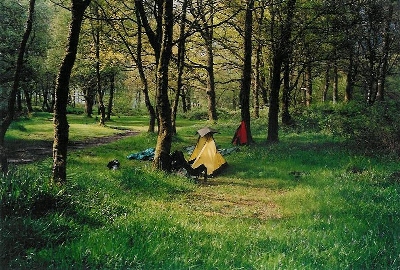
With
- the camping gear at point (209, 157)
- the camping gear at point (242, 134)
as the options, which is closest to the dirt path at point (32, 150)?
the camping gear at point (209, 157)

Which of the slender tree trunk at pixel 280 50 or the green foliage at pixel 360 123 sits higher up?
the slender tree trunk at pixel 280 50

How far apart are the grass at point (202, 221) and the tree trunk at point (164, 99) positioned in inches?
37.5

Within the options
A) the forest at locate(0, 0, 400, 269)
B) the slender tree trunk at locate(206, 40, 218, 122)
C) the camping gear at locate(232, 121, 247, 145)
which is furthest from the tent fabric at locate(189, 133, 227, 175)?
the slender tree trunk at locate(206, 40, 218, 122)

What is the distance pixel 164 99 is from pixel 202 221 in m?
6.96

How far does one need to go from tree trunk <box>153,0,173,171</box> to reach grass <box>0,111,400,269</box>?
952 millimetres

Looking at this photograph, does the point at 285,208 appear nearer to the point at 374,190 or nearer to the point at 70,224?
the point at 374,190

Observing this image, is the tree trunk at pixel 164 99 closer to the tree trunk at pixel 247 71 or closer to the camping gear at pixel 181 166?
the camping gear at pixel 181 166

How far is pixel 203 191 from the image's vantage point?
37.8 ft

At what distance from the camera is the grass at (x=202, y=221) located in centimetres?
492

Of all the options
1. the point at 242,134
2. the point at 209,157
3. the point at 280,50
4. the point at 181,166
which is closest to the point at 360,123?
the point at 280,50

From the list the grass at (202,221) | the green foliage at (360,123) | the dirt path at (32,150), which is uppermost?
the green foliage at (360,123)

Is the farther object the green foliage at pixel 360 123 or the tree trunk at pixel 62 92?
the green foliage at pixel 360 123

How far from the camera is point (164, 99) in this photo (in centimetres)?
1375

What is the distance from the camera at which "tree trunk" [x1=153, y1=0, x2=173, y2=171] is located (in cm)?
1319
